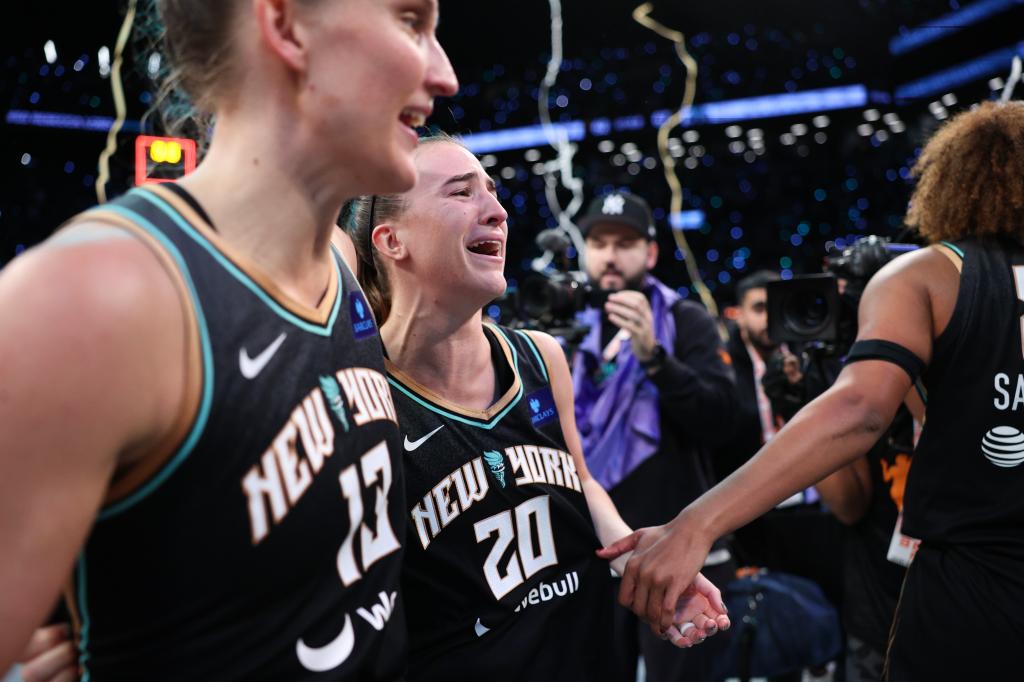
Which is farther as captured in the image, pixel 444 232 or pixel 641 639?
pixel 641 639

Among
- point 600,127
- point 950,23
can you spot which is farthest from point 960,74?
point 600,127

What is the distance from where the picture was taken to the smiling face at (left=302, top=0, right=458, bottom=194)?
3.46 ft

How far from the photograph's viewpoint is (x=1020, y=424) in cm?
170

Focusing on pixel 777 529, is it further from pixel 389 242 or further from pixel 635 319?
pixel 389 242

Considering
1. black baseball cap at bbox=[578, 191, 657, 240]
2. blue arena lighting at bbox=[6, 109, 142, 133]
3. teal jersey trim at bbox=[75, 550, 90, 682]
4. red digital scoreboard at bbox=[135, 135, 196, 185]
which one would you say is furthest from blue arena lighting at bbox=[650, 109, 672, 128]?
teal jersey trim at bbox=[75, 550, 90, 682]

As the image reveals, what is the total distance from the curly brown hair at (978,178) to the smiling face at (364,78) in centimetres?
125

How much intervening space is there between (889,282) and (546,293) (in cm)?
137

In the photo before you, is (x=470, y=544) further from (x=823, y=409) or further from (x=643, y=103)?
(x=643, y=103)

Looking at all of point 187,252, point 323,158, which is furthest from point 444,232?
point 187,252

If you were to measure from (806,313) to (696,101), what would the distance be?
9.74m

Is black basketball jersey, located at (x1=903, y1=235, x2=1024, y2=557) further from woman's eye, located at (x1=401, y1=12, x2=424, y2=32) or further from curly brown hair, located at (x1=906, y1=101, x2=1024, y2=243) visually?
woman's eye, located at (x1=401, y1=12, x2=424, y2=32)

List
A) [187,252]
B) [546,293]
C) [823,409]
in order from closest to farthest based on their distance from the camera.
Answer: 1. [187,252]
2. [823,409]
3. [546,293]

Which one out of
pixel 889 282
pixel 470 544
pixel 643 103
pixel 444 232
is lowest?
pixel 470 544

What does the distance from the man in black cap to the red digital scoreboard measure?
1561 mm
